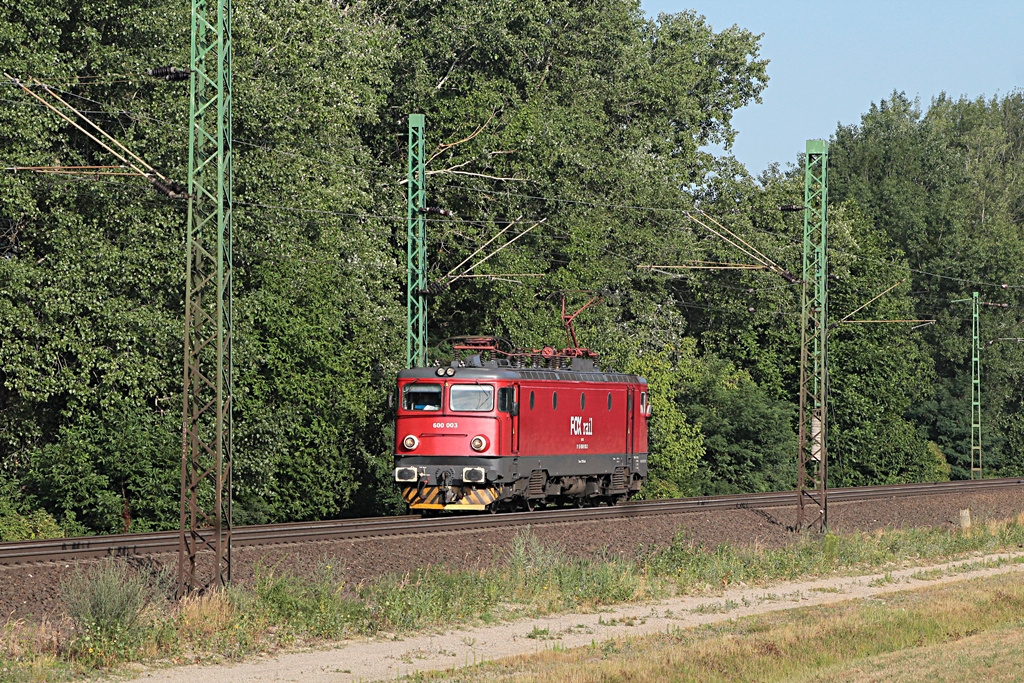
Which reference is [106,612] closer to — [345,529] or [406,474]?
[345,529]

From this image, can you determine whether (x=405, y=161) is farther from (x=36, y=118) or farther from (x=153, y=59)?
(x=36, y=118)

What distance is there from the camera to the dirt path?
1747 centimetres

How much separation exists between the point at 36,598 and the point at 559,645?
711 cm

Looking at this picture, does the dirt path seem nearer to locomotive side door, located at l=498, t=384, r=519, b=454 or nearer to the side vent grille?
locomotive side door, located at l=498, t=384, r=519, b=454

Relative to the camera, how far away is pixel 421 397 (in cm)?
3347

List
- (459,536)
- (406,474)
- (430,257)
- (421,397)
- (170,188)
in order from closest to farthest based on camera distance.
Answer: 1. (170,188)
2. (459,536)
3. (406,474)
4. (421,397)
5. (430,257)

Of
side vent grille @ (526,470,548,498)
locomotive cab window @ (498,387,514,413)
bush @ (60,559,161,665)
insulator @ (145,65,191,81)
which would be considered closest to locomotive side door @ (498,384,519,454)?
locomotive cab window @ (498,387,514,413)

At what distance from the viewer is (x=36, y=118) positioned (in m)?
32.4

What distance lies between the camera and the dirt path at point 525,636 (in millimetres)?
17472

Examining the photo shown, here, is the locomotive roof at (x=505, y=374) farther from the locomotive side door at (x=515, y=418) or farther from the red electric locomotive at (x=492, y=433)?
the locomotive side door at (x=515, y=418)

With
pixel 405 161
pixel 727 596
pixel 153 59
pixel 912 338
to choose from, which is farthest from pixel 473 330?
pixel 912 338

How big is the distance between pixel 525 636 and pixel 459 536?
21.5 feet

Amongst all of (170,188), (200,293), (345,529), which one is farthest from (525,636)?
(345,529)

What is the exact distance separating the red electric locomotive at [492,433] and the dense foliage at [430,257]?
5.14 meters
